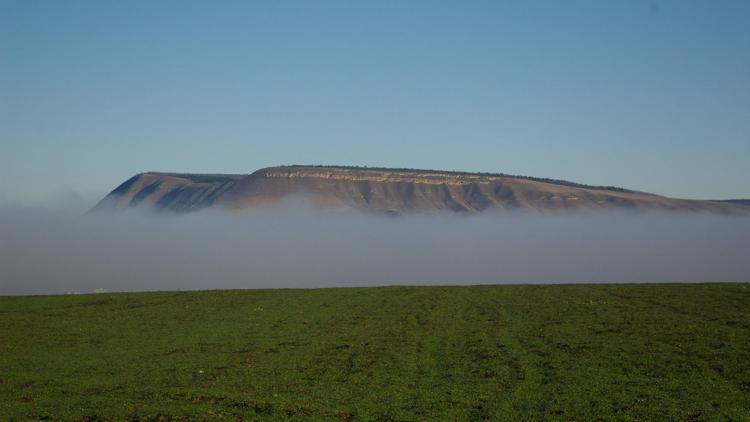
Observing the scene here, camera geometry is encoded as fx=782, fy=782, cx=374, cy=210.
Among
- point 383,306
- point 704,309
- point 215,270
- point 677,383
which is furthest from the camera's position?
point 215,270

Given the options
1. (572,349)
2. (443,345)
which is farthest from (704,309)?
(443,345)

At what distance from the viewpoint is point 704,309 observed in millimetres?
45406

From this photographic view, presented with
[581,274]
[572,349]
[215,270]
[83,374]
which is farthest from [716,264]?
[83,374]

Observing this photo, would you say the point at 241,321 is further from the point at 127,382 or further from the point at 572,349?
the point at 572,349

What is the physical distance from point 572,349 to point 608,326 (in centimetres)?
621

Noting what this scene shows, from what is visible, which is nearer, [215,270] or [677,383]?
[677,383]

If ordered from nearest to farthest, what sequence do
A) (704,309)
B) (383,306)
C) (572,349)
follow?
(572,349)
(704,309)
(383,306)

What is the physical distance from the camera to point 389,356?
35.9 m

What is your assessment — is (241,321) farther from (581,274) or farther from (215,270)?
(215,270)

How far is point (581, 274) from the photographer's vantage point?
170125mm

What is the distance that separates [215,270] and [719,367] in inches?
6645

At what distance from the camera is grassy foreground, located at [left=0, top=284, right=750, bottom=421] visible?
88.1 ft

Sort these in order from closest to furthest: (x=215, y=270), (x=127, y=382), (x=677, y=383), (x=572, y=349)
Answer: (x=677, y=383) → (x=127, y=382) → (x=572, y=349) → (x=215, y=270)

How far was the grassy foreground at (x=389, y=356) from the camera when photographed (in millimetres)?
26859
